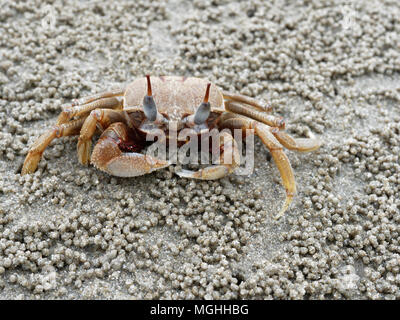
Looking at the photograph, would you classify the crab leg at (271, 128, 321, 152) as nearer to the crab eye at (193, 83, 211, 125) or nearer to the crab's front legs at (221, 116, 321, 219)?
the crab's front legs at (221, 116, 321, 219)

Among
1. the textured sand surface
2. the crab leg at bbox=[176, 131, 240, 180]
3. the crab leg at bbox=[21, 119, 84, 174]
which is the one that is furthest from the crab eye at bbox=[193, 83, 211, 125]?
the crab leg at bbox=[21, 119, 84, 174]

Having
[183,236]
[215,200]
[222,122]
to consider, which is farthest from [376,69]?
[183,236]

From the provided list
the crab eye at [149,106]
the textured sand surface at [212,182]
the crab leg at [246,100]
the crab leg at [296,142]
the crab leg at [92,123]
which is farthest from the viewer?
the crab leg at [246,100]

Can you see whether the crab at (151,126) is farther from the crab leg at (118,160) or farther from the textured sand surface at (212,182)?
the textured sand surface at (212,182)

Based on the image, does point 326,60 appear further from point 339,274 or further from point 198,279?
point 198,279

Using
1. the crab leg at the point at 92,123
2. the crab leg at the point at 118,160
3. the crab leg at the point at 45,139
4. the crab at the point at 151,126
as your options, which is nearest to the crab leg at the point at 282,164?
the crab at the point at 151,126
